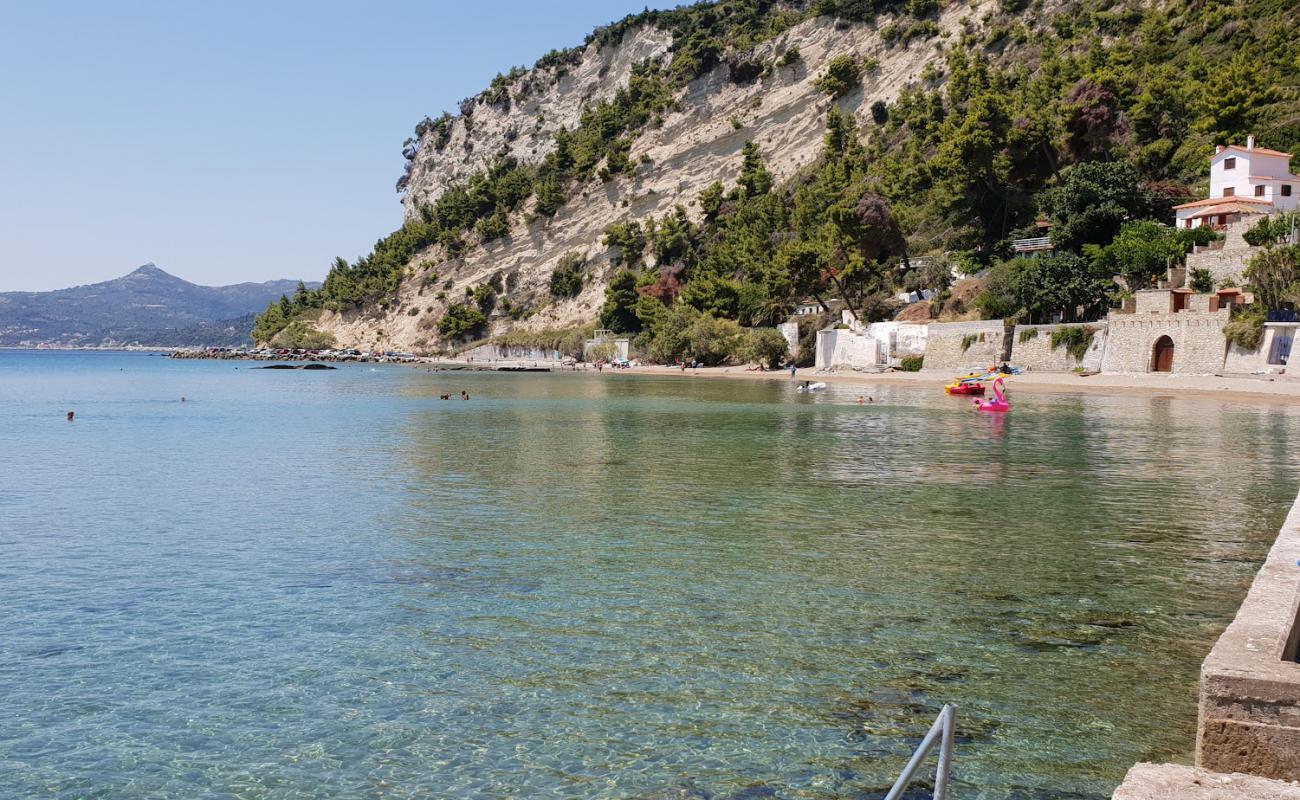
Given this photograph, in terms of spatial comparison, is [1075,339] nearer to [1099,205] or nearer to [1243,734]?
[1099,205]

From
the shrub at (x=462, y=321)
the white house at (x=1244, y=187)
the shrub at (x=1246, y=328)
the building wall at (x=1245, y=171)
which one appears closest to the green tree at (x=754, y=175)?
the shrub at (x=462, y=321)

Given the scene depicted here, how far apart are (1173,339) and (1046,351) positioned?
336 inches

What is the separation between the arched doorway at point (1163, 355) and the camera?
53.7 metres

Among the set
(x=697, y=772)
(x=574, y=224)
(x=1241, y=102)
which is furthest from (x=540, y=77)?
(x=697, y=772)

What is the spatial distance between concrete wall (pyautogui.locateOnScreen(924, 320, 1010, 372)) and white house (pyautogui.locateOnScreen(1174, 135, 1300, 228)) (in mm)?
12438

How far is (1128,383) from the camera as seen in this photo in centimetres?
5397

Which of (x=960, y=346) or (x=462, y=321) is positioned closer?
(x=960, y=346)

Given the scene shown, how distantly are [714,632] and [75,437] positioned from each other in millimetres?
34395

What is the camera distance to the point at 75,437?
37.2 metres

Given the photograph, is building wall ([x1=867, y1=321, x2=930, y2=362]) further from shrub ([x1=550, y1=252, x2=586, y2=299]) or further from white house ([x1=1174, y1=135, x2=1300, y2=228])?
shrub ([x1=550, y1=252, x2=586, y2=299])

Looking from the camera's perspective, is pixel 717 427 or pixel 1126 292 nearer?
pixel 717 427

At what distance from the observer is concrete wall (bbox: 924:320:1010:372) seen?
63.2 m

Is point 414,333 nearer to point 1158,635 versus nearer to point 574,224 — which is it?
point 574,224

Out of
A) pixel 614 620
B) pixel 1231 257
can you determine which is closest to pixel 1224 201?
pixel 1231 257
